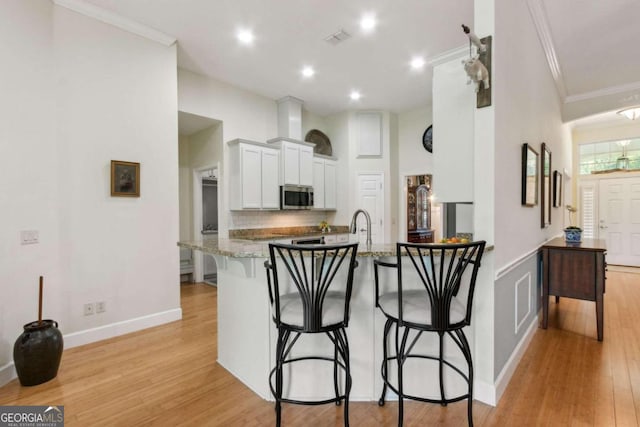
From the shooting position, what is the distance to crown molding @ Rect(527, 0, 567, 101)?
2807mm

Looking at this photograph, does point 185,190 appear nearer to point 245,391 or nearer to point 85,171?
point 85,171

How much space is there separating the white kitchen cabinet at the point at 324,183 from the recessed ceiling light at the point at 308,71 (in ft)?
5.36

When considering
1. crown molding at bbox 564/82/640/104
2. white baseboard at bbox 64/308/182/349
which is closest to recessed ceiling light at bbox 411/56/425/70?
crown molding at bbox 564/82/640/104

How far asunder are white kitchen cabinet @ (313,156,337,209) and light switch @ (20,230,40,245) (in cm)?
399

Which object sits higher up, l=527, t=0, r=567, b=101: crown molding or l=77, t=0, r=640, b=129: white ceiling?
l=77, t=0, r=640, b=129: white ceiling

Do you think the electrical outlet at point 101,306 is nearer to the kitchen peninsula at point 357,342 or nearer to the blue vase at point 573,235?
the kitchen peninsula at point 357,342

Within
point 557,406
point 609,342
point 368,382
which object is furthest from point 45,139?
point 609,342

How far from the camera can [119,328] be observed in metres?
3.15

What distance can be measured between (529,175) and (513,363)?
1.63 meters

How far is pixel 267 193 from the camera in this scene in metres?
5.04

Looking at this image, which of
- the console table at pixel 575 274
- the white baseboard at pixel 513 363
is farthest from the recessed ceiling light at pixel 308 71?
the white baseboard at pixel 513 363

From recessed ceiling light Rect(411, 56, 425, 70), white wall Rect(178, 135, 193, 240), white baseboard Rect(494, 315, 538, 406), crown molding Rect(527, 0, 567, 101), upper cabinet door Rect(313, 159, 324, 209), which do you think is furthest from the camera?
upper cabinet door Rect(313, 159, 324, 209)

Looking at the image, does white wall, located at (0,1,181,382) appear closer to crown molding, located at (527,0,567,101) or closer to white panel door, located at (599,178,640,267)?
crown molding, located at (527,0,567,101)

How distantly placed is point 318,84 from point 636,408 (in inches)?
193
